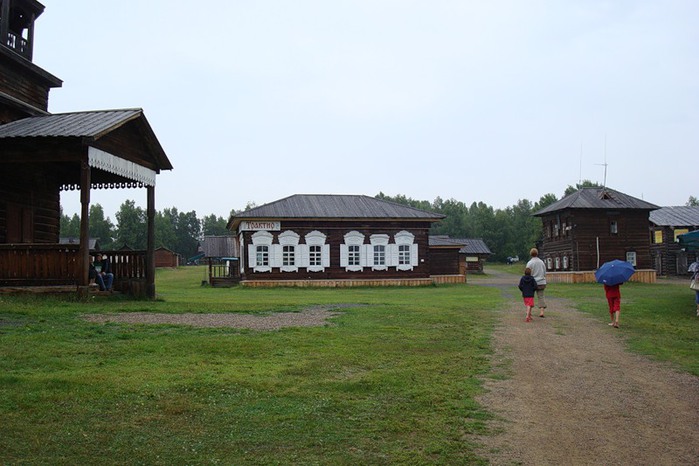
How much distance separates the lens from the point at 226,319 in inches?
543

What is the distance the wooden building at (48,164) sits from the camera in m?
16.3

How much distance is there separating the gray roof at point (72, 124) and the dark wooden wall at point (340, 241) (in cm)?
2040

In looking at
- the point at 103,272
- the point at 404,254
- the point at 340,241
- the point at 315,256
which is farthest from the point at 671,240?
the point at 103,272

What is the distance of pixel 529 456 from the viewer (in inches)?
210

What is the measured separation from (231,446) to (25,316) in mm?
8879

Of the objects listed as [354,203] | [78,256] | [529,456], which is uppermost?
[354,203]

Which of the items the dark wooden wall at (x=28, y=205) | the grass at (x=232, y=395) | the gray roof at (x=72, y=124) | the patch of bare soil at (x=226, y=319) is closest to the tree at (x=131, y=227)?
the dark wooden wall at (x=28, y=205)

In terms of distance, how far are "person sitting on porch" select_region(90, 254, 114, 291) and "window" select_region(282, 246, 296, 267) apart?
64.4ft

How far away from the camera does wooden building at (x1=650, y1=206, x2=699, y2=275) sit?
56.5m

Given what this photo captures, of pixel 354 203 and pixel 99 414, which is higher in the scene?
pixel 354 203

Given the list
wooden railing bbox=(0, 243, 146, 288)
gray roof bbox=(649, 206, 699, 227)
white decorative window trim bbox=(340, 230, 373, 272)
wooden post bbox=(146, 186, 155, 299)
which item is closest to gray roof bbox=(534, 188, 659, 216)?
gray roof bbox=(649, 206, 699, 227)

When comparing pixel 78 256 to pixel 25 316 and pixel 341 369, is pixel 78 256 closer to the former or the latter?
pixel 25 316

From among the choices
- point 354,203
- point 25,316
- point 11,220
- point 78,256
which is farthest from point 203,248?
point 25,316

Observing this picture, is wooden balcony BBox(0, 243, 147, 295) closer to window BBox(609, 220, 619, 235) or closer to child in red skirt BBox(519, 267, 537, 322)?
child in red skirt BBox(519, 267, 537, 322)
